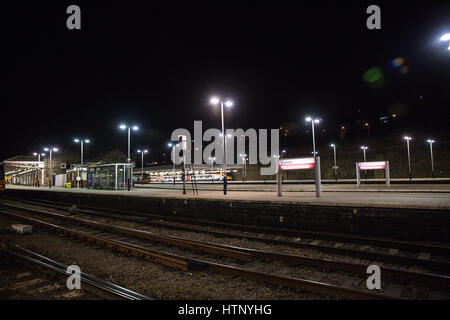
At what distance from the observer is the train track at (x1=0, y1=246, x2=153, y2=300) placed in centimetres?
470

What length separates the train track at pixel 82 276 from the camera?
4699 mm

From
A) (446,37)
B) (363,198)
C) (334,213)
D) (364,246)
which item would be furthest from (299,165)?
(446,37)

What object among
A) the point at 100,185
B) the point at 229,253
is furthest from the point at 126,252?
the point at 100,185

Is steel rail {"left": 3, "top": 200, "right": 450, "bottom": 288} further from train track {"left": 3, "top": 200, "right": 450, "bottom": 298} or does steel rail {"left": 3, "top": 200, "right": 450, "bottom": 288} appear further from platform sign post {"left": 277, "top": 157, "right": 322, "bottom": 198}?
platform sign post {"left": 277, "top": 157, "right": 322, "bottom": 198}

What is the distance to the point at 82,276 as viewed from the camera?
561 cm

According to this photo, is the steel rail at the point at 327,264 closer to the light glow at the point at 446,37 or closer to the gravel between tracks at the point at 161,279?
the gravel between tracks at the point at 161,279

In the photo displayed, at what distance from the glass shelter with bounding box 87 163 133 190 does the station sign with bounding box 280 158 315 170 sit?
15926 mm

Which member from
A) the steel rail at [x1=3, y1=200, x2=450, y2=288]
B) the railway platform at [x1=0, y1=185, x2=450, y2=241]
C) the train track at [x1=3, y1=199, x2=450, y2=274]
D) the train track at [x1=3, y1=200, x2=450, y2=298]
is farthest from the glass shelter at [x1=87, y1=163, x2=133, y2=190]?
the steel rail at [x1=3, y1=200, x2=450, y2=288]

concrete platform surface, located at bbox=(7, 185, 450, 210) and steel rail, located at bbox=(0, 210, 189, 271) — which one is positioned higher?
concrete platform surface, located at bbox=(7, 185, 450, 210)

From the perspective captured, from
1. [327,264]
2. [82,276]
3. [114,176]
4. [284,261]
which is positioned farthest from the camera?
[114,176]

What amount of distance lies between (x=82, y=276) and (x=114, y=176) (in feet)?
72.9

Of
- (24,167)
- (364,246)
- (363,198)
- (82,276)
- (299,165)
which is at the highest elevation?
(24,167)

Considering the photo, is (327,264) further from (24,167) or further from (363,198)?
(24,167)
